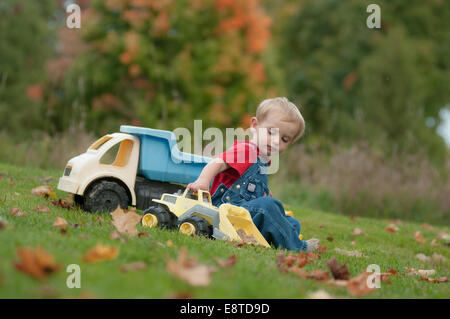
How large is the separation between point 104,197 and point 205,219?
3.24 ft

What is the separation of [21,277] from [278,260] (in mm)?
1602

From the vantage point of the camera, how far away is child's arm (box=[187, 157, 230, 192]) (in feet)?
12.6

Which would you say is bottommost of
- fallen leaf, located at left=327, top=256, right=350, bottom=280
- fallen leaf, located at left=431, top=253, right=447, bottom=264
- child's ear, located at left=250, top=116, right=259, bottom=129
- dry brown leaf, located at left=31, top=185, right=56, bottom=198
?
fallen leaf, located at left=431, top=253, right=447, bottom=264

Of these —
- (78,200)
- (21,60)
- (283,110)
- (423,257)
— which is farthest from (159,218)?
(21,60)

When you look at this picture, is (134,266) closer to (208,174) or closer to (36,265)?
(36,265)

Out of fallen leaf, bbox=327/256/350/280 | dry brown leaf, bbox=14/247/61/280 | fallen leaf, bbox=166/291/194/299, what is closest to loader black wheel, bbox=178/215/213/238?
fallen leaf, bbox=327/256/350/280

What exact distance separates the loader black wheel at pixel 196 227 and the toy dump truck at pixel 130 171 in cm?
88

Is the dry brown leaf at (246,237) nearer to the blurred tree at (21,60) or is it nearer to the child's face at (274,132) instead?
the child's face at (274,132)

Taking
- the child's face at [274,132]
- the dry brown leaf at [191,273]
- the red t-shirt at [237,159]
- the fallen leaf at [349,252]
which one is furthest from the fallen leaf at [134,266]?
the fallen leaf at [349,252]

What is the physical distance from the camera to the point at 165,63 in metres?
16.8

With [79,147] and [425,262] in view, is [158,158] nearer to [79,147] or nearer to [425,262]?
[425,262]

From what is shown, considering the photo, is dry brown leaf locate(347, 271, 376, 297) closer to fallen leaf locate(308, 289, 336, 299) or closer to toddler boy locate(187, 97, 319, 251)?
fallen leaf locate(308, 289, 336, 299)

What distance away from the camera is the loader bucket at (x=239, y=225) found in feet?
11.7

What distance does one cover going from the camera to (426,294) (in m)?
2.99
